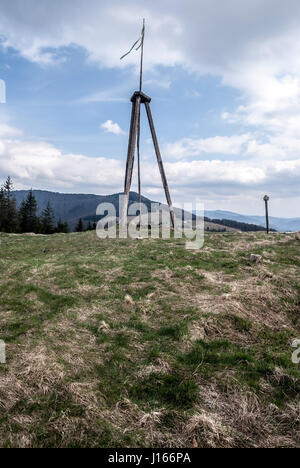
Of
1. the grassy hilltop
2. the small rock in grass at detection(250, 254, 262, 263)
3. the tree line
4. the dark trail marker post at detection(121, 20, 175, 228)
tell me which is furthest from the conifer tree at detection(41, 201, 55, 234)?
the small rock in grass at detection(250, 254, 262, 263)

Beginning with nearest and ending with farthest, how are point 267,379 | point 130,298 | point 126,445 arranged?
point 126,445
point 267,379
point 130,298

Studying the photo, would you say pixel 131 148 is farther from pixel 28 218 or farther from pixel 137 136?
pixel 28 218

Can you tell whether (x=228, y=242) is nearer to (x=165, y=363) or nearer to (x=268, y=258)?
(x=268, y=258)

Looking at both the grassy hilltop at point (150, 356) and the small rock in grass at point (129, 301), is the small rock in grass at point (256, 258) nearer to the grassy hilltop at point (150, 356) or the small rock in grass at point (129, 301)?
the grassy hilltop at point (150, 356)

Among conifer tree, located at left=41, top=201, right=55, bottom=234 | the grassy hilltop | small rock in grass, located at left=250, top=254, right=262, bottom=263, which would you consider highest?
conifer tree, located at left=41, top=201, right=55, bottom=234

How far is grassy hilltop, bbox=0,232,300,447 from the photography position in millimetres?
4219

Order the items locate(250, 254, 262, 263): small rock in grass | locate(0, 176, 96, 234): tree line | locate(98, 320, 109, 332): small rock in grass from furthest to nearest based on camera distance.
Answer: locate(0, 176, 96, 234): tree line
locate(250, 254, 262, 263): small rock in grass
locate(98, 320, 109, 332): small rock in grass

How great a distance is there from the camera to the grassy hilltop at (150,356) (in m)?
4.22

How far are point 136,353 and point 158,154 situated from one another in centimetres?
1744

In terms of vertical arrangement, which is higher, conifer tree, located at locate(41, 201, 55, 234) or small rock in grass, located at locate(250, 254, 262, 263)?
conifer tree, located at locate(41, 201, 55, 234)

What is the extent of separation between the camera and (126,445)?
3980 mm

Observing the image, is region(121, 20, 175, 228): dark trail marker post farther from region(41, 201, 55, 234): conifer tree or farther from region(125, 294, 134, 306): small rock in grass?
region(41, 201, 55, 234): conifer tree

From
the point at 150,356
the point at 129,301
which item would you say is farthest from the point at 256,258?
the point at 150,356

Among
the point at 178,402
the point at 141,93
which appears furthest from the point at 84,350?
the point at 141,93
